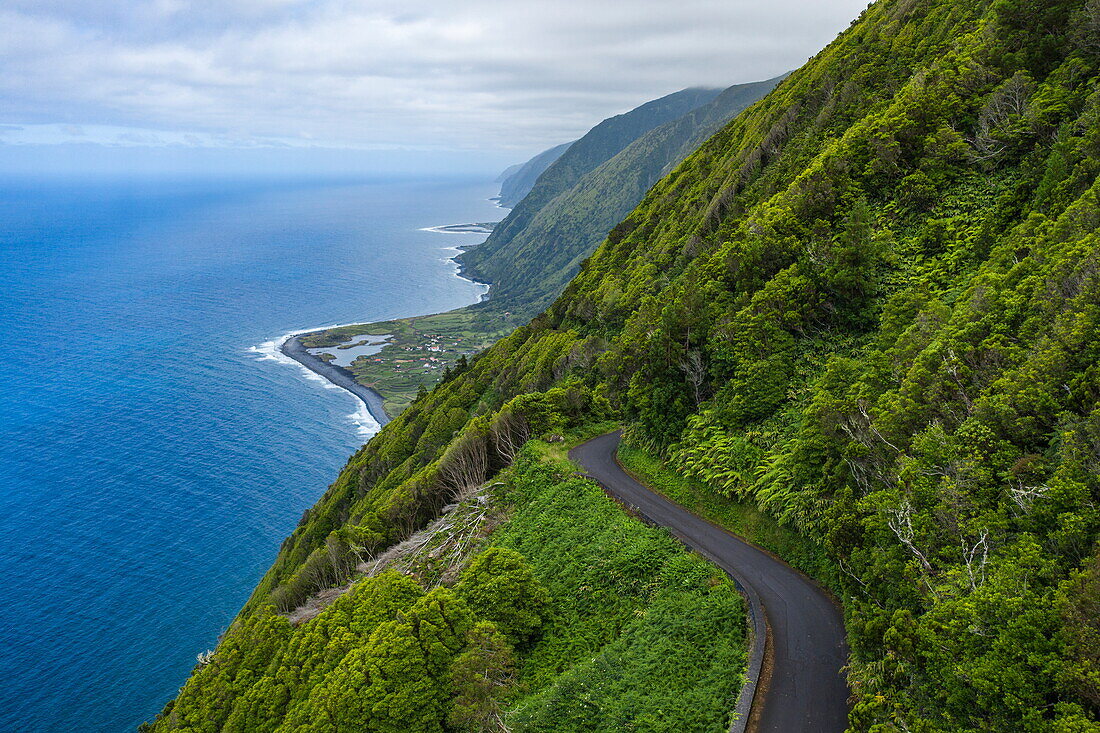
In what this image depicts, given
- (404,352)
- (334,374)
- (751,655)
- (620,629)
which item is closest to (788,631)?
(751,655)

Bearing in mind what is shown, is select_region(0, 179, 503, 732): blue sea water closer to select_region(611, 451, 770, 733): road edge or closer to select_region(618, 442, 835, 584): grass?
select_region(618, 442, 835, 584): grass

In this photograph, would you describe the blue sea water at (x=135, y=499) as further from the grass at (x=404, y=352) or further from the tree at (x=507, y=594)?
the tree at (x=507, y=594)

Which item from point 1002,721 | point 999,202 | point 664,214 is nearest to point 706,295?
point 999,202

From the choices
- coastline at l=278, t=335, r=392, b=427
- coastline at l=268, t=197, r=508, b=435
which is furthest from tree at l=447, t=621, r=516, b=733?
coastline at l=278, t=335, r=392, b=427

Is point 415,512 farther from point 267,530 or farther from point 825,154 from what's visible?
point 267,530

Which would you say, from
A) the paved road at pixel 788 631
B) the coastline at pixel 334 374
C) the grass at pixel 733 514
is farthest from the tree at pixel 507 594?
the coastline at pixel 334 374
